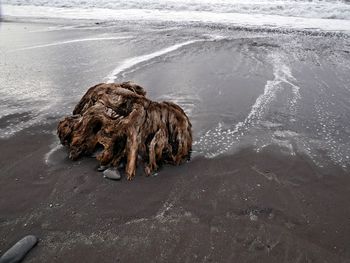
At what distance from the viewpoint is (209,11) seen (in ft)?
56.9

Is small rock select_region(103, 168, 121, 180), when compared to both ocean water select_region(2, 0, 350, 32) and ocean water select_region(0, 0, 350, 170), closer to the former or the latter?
ocean water select_region(0, 0, 350, 170)

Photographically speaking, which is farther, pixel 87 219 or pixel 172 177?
pixel 172 177

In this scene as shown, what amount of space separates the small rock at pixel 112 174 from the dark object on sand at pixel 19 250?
106 centimetres

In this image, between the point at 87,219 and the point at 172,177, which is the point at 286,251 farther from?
the point at 87,219

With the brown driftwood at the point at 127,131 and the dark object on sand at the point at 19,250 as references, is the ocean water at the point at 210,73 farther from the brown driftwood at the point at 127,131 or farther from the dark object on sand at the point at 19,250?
the dark object on sand at the point at 19,250

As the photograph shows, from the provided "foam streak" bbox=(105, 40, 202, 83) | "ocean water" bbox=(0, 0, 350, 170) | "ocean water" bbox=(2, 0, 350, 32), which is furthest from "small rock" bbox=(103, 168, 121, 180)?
"ocean water" bbox=(2, 0, 350, 32)

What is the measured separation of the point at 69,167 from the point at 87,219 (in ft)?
3.05

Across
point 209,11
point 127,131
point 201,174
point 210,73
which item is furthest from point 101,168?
point 209,11

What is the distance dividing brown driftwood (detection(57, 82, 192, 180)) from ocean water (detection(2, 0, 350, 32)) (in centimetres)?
1040

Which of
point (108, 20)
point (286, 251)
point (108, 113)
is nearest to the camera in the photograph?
point (286, 251)

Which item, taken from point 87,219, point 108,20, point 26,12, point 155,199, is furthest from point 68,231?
point 26,12

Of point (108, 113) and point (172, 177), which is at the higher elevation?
point (108, 113)

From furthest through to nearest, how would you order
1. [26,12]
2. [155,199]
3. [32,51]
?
1. [26,12]
2. [32,51]
3. [155,199]

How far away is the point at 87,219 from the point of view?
323cm
